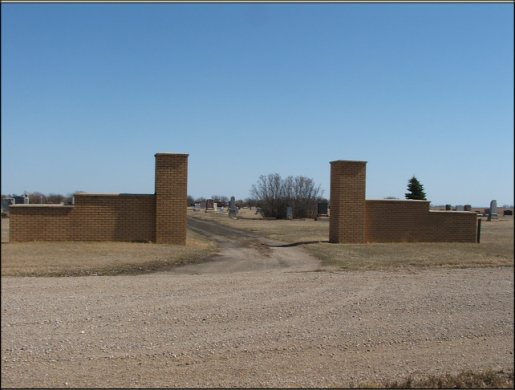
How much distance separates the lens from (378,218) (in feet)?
59.2

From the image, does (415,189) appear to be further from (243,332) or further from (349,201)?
(349,201)

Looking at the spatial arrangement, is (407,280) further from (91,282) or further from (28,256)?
(28,256)

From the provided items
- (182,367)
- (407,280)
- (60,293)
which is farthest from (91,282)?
(407,280)

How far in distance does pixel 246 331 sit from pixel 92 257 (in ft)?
23.1

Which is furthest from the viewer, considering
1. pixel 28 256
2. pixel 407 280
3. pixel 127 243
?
pixel 127 243

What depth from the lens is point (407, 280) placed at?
9.71 meters

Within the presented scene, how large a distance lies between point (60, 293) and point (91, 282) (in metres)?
1.14

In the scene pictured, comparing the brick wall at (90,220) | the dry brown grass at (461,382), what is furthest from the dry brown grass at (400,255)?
the brick wall at (90,220)

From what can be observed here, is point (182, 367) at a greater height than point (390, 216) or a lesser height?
lesser

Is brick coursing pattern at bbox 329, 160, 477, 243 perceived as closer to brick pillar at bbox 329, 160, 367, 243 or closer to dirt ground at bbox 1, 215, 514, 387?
brick pillar at bbox 329, 160, 367, 243

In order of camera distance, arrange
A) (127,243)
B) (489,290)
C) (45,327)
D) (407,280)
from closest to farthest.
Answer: (45,327) < (489,290) < (407,280) < (127,243)

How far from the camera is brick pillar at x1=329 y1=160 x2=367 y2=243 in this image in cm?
1764

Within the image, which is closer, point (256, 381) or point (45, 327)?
point (256, 381)

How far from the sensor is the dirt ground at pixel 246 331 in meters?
4.93
